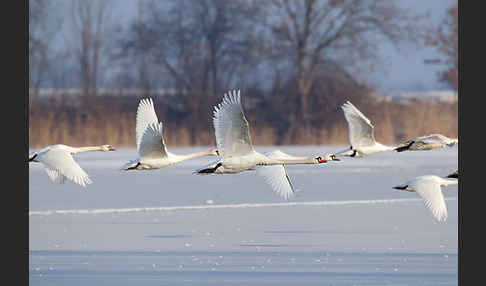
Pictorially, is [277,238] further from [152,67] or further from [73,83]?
[73,83]

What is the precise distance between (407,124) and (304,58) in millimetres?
4212

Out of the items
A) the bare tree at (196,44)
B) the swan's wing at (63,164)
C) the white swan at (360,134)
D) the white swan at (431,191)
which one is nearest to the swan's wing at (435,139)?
the white swan at (431,191)


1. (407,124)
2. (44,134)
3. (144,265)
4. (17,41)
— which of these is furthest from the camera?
(407,124)

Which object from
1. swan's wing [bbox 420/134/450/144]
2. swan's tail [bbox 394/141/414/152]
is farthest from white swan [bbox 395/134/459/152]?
swan's tail [bbox 394/141/414/152]

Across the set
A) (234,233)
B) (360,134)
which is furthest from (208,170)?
(234,233)

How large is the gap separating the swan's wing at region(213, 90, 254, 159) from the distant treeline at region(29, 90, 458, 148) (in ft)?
57.0

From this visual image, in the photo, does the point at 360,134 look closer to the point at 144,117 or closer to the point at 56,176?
the point at 144,117

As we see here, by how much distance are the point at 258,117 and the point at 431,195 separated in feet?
68.2

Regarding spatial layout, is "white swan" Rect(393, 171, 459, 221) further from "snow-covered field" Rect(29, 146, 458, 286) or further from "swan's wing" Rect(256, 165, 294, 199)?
"swan's wing" Rect(256, 165, 294, 199)

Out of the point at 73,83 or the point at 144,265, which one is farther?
the point at 73,83

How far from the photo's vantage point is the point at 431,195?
10.1 m
